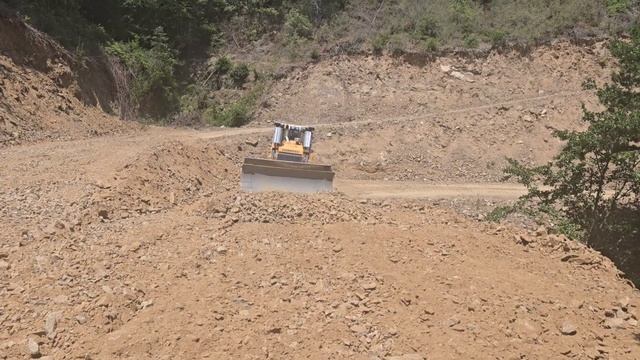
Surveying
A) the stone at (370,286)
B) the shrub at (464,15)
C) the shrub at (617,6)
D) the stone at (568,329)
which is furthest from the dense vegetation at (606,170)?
the shrub at (617,6)

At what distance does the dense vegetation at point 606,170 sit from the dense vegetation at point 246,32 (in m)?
11.1

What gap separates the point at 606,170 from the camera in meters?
12.0

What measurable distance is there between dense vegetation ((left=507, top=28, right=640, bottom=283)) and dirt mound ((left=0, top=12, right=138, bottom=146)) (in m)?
12.9

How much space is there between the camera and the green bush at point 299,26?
83.4ft

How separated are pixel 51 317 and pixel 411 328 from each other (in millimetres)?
4105

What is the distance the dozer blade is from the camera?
11555 mm

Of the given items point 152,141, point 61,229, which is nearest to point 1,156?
point 152,141

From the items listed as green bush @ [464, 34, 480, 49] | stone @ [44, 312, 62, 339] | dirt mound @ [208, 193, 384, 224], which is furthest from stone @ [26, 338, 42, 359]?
green bush @ [464, 34, 480, 49]

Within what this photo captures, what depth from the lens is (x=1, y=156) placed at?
42.7 ft

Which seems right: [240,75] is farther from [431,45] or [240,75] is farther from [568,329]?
[568,329]

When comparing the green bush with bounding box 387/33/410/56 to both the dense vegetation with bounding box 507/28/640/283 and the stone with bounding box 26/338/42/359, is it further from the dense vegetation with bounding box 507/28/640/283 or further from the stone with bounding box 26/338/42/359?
the stone with bounding box 26/338/42/359

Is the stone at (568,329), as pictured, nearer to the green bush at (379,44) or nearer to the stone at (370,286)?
the stone at (370,286)

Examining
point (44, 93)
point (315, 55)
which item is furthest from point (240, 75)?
point (44, 93)

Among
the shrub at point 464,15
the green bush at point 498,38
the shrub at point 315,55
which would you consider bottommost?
the shrub at point 315,55
